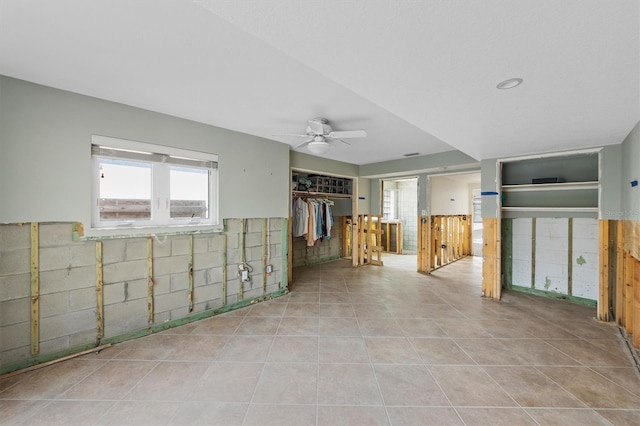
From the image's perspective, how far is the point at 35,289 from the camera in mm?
2012

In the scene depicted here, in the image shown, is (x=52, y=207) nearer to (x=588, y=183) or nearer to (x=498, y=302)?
(x=498, y=302)

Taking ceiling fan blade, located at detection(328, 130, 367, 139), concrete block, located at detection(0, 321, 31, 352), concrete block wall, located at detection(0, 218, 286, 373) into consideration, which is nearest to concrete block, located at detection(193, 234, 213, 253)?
concrete block wall, located at detection(0, 218, 286, 373)

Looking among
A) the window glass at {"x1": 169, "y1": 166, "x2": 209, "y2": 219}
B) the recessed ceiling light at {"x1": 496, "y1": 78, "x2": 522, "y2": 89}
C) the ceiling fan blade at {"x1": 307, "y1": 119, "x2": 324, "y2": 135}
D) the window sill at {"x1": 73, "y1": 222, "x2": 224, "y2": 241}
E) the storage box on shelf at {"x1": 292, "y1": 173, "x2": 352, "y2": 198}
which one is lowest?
the window sill at {"x1": 73, "y1": 222, "x2": 224, "y2": 241}

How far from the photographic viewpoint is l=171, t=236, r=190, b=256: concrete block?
2.75 metres

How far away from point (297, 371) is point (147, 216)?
88.8 inches

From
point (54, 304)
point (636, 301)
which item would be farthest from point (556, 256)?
point (54, 304)

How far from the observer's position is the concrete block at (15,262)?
74.7 inches

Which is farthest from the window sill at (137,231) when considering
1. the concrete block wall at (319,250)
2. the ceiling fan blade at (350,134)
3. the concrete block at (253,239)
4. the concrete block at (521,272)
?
the concrete block at (521,272)

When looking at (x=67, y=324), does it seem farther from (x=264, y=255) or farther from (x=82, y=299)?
(x=264, y=255)

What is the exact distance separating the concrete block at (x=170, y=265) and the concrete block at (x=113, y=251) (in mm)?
311

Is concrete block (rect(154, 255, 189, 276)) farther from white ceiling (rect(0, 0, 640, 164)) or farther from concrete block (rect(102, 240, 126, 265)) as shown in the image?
white ceiling (rect(0, 0, 640, 164))

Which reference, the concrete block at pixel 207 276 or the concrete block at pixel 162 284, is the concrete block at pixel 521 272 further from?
the concrete block at pixel 162 284

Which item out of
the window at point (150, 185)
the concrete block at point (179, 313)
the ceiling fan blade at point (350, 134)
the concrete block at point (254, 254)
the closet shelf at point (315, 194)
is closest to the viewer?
the window at point (150, 185)

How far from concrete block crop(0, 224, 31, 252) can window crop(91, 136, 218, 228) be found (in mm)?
433
